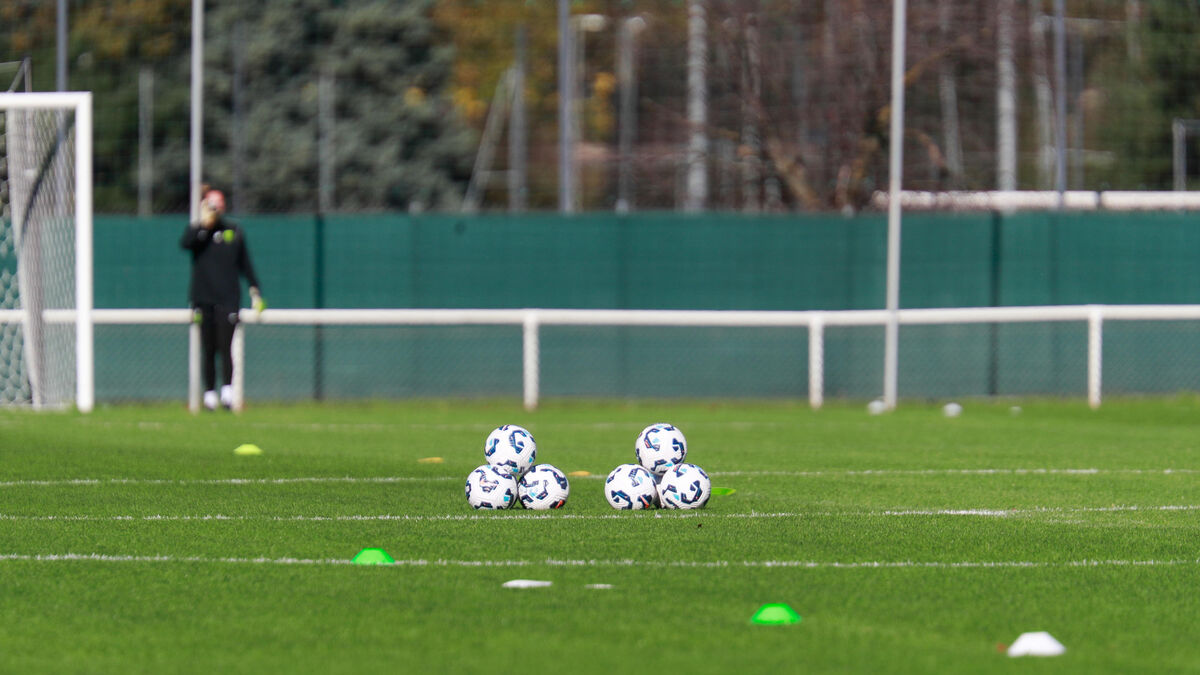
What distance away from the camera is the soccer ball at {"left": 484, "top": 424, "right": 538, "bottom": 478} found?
10.0m

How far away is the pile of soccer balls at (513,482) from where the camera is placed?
31.9 ft

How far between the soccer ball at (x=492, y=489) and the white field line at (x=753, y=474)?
1548 millimetres

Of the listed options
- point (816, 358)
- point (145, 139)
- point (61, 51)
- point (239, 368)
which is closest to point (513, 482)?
point (239, 368)

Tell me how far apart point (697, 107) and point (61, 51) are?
9109mm

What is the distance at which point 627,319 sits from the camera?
19672mm

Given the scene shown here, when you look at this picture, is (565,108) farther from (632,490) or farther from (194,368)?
(632,490)

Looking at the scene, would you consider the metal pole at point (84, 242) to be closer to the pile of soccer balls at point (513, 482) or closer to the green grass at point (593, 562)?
the green grass at point (593, 562)

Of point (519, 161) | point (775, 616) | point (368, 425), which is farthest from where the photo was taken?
point (519, 161)

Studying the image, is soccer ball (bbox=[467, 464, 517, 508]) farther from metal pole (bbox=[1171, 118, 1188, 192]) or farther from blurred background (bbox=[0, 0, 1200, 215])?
metal pole (bbox=[1171, 118, 1188, 192])

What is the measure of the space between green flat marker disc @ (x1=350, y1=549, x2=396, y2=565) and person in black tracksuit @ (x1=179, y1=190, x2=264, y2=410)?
10.2 m

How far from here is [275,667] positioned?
5766 millimetres

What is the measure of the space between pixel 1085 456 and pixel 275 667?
9.12 metres

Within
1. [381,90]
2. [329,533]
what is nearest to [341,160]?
[381,90]

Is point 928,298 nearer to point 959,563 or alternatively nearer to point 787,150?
point 787,150
